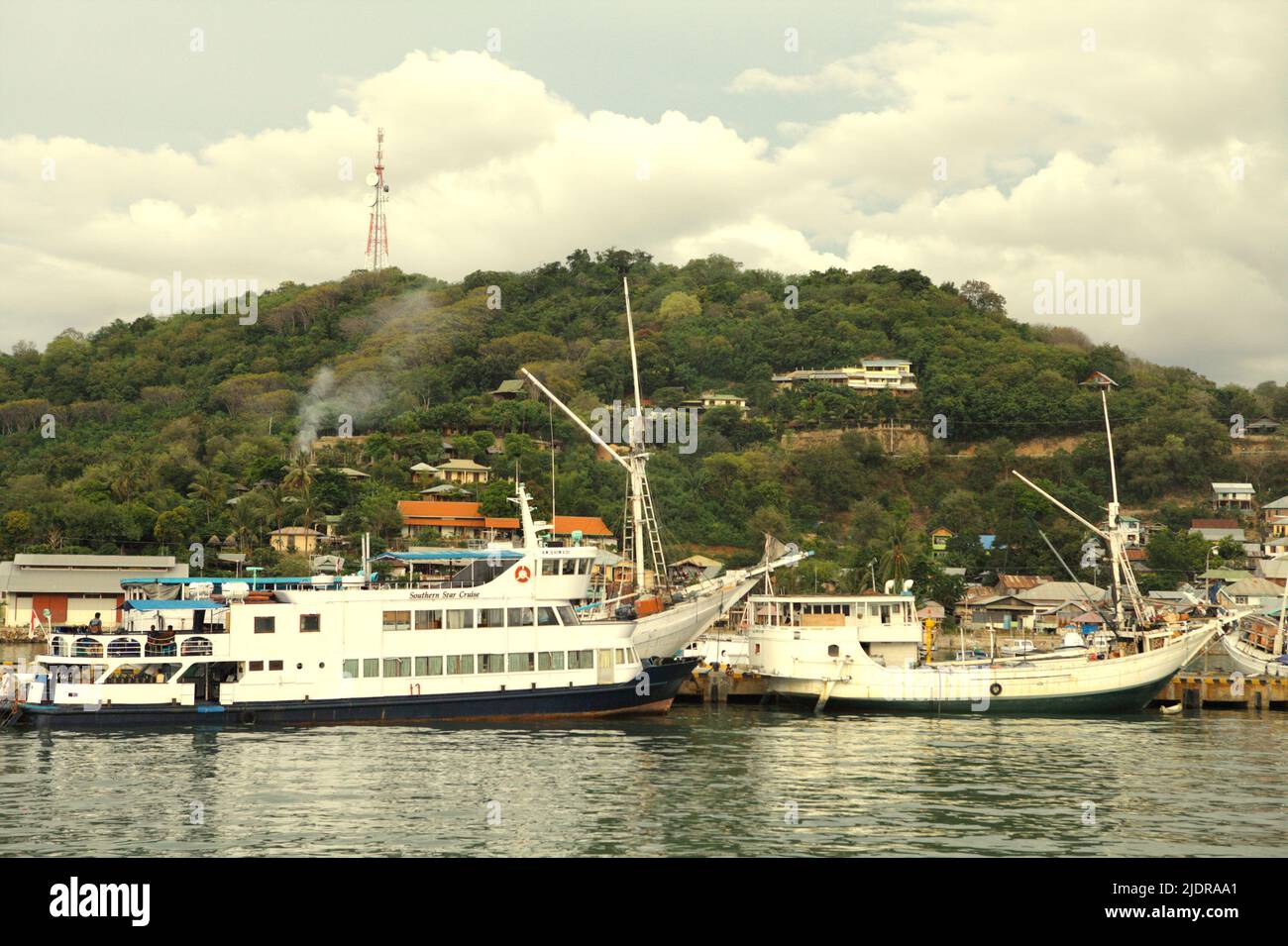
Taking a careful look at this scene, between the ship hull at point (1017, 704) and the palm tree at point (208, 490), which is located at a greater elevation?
the palm tree at point (208, 490)

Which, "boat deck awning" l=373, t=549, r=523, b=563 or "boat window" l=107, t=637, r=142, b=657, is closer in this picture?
"boat window" l=107, t=637, r=142, b=657

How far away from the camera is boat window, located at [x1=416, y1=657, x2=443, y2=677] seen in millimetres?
47219

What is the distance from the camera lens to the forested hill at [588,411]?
116438 millimetres

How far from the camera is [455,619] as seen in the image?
4791cm

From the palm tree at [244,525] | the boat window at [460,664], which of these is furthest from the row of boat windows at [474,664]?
the palm tree at [244,525]

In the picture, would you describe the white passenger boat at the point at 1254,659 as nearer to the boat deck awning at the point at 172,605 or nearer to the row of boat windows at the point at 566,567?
the row of boat windows at the point at 566,567

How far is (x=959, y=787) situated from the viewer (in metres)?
34.4

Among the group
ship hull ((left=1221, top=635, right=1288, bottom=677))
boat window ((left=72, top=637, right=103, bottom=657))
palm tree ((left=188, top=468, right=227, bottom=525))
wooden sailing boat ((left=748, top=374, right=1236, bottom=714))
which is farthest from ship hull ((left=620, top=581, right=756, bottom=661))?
palm tree ((left=188, top=468, right=227, bottom=525))

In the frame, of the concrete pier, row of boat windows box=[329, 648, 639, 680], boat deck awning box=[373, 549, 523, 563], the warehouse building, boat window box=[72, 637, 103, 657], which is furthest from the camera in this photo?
the warehouse building

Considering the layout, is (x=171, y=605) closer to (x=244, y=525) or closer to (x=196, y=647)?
(x=196, y=647)

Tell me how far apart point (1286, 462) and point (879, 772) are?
420 ft

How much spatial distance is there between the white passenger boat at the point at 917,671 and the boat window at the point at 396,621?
15778 mm

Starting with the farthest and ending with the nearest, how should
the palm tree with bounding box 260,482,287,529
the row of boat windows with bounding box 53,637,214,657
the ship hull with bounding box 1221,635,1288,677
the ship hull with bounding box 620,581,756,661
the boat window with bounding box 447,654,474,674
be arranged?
the palm tree with bounding box 260,482,287,529, the ship hull with bounding box 1221,635,1288,677, the ship hull with bounding box 620,581,756,661, the boat window with bounding box 447,654,474,674, the row of boat windows with bounding box 53,637,214,657

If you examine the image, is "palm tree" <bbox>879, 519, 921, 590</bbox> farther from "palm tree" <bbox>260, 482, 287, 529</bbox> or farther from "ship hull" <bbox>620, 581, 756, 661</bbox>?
"palm tree" <bbox>260, 482, 287, 529</bbox>
